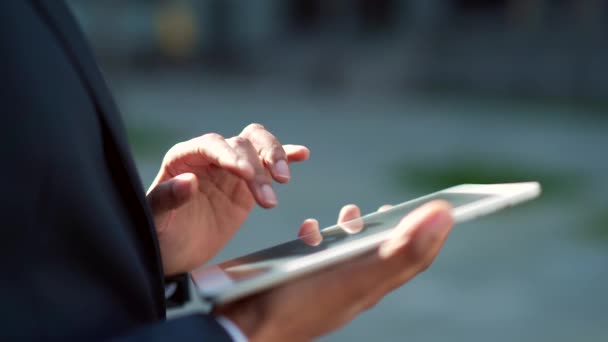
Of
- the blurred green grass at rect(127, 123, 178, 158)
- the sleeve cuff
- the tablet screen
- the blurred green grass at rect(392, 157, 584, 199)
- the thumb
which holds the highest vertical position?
the thumb

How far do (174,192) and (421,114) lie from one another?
10.7m

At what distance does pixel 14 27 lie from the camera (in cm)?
115

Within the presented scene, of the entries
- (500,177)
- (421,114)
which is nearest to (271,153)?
(500,177)

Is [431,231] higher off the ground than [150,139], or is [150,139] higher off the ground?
[431,231]

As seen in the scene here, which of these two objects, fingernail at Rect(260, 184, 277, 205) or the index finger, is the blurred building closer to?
the index finger

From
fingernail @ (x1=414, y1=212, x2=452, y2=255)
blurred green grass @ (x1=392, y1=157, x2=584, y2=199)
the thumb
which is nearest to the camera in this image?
fingernail @ (x1=414, y1=212, x2=452, y2=255)

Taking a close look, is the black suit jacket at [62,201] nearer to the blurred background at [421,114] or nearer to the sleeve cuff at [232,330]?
the sleeve cuff at [232,330]

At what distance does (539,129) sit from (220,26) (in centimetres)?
897

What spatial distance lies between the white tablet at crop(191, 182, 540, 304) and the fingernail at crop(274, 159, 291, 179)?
121 millimetres

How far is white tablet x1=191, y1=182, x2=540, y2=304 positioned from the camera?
1.04 metres

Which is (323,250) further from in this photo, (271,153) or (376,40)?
(376,40)

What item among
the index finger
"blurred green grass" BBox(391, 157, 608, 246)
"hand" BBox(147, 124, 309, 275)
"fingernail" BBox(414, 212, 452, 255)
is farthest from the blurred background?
"fingernail" BBox(414, 212, 452, 255)

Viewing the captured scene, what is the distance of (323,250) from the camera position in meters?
1.14

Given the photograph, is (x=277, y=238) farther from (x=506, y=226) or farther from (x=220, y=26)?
(x=220, y=26)
